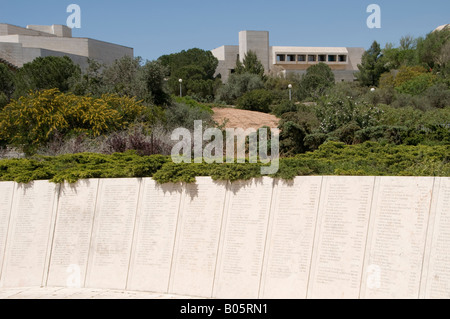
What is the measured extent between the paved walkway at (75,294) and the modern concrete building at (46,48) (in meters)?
32.6

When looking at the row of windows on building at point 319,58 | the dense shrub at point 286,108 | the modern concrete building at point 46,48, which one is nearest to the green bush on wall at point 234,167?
the dense shrub at point 286,108

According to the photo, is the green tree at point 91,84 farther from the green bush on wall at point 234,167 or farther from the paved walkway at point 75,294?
the paved walkway at point 75,294

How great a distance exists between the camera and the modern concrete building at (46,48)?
38250 mm

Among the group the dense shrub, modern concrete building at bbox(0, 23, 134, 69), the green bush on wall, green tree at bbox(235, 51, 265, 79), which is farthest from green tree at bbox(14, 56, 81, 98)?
green tree at bbox(235, 51, 265, 79)

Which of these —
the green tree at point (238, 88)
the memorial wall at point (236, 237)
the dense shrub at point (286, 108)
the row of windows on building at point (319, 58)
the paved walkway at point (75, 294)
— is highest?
the row of windows on building at point (319, 58)

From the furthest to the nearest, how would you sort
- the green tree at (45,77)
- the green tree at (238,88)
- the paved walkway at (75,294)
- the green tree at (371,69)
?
the green tree at (371,69) < the green tree at (238,88) < the green tree at (45,77) < the paved walkway at (75,294)

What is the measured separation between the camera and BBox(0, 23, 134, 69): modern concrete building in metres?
38.2

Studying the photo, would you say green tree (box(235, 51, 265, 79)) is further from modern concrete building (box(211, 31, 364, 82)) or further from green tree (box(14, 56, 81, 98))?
green tree (box(14, 56, 81, 98))

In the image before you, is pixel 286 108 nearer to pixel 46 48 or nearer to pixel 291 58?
pixel 46 48

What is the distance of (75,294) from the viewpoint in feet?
25.4

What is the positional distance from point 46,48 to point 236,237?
42.7 metres

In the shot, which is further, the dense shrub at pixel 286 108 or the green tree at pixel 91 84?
the dense shrub at pixel 286 108

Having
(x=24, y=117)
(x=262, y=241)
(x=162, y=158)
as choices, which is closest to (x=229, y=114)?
(x=24, y=117)
